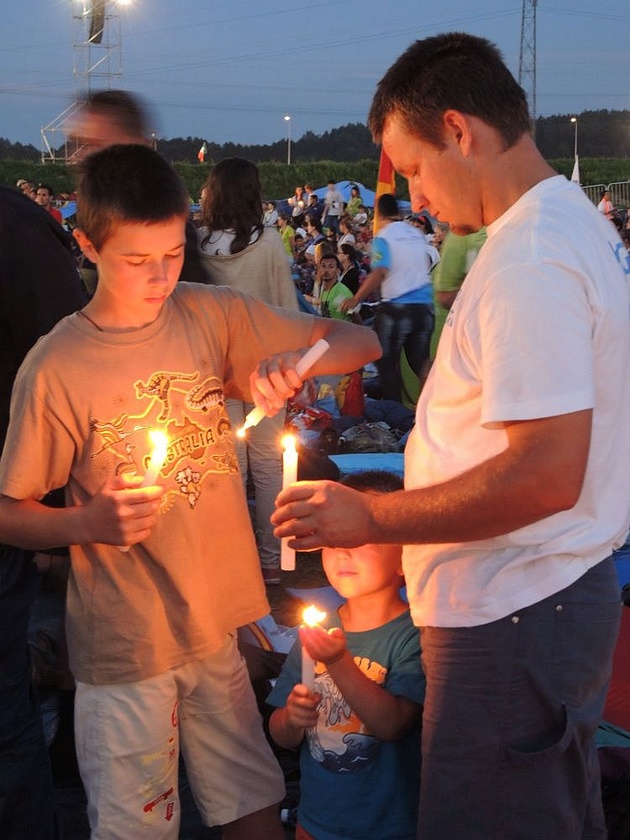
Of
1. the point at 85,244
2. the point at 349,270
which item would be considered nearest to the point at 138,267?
the point at 85,244

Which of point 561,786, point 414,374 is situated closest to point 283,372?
point 561,786

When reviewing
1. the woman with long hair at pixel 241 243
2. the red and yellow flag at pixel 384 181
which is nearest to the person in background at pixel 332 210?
the red and yellow flag at pixel 384 181

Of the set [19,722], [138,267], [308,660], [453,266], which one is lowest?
[19,722]

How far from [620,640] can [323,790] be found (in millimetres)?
1806

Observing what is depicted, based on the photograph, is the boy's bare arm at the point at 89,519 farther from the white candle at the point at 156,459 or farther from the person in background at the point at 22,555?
the person in background at the point at 22,555

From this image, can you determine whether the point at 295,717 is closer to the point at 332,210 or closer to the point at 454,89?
the point at 454,89

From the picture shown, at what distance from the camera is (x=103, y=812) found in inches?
91.1

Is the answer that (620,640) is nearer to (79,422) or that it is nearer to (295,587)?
(295,587)

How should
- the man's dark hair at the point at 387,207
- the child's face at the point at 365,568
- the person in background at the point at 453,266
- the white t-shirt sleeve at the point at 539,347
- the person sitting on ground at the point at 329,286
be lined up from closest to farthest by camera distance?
the white t-shirt sleeve at the point at 539,347, the child's face at the point at 365,568, the person in background at the point at 453,266, the man's dark hair at the point at 387,207, the person sitting on ground at the point at 329,286

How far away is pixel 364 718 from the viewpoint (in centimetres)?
237

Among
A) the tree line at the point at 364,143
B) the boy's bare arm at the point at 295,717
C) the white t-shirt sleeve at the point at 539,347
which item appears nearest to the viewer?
the white t-shirt sleeve at the point at 539,347

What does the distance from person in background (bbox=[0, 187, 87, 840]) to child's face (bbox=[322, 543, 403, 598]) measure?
0.75 m

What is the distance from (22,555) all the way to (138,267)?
85 cm

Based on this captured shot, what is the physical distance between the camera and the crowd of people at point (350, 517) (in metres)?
1.78
